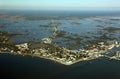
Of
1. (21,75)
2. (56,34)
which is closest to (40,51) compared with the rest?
(21,75)

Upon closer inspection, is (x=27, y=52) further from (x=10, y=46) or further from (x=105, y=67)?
(x=105, y=67)

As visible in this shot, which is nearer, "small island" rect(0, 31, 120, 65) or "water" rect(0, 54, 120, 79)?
"water" rect(0, 54, 120, 79)

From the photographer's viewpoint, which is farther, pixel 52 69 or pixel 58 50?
pixel 58 50

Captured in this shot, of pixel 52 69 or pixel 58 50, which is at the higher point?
pixel 58 50

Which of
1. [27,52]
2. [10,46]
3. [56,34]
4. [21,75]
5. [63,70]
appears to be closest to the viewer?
[21,75]

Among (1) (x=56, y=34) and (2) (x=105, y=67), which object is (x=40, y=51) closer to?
(2) (x=105, y=67)

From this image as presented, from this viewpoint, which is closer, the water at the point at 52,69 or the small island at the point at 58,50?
the water at the point at 52,69

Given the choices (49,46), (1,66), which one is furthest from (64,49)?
(1,66)

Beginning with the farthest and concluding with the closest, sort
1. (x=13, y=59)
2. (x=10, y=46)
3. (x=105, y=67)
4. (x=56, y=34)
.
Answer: (x=56, y=34), (x=10, y=46), (x=13, y=59), (x=105, y=67)

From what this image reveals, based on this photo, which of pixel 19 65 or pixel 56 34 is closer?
pixel 19 65
